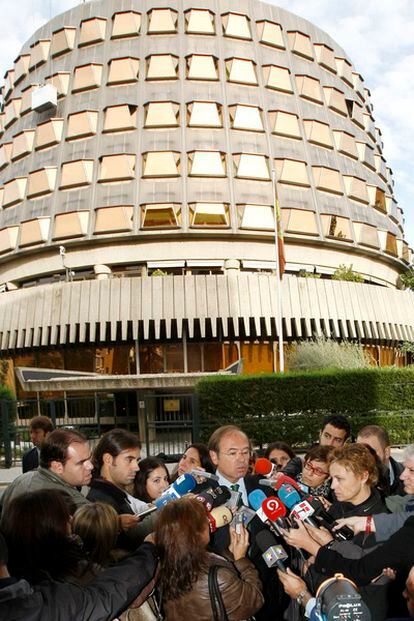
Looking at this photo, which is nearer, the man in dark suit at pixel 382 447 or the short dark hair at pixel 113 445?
the short dark hair at pixel 113 445

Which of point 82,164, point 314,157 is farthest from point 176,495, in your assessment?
point 314,157

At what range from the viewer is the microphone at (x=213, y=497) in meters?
3.70

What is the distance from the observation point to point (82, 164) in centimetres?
3591

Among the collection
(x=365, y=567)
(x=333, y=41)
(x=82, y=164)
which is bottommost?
(x=365, y=567)

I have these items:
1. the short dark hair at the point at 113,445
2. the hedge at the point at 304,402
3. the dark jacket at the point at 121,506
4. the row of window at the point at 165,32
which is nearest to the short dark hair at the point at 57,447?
the short dark hair at the point at 113,445

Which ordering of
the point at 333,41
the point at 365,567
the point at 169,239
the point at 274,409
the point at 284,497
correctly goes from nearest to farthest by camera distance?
the point at 365,567
the point at 284,497
the point at 274,409
the point at 169,239
the point at 333,41

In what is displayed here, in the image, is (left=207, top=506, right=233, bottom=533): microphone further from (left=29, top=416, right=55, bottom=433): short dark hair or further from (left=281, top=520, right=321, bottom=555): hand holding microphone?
(left=29, top=416, right=55, bottom=433): short dark hair

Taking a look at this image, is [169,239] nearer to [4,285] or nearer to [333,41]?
[4,285]

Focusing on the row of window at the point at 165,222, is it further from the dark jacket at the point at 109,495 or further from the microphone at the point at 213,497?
the microphone at the point at 213,497

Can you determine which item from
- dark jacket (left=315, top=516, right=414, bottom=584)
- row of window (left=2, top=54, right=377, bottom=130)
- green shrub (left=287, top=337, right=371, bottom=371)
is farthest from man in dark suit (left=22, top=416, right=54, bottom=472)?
row of window (left=2, top=54, right=377, bottom=130)

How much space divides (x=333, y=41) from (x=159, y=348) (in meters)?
28.2

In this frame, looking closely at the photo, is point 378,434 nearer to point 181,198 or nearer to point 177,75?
point 181,198

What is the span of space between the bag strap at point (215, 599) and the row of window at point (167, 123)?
34.9 metres

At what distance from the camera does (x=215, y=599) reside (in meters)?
3.22
